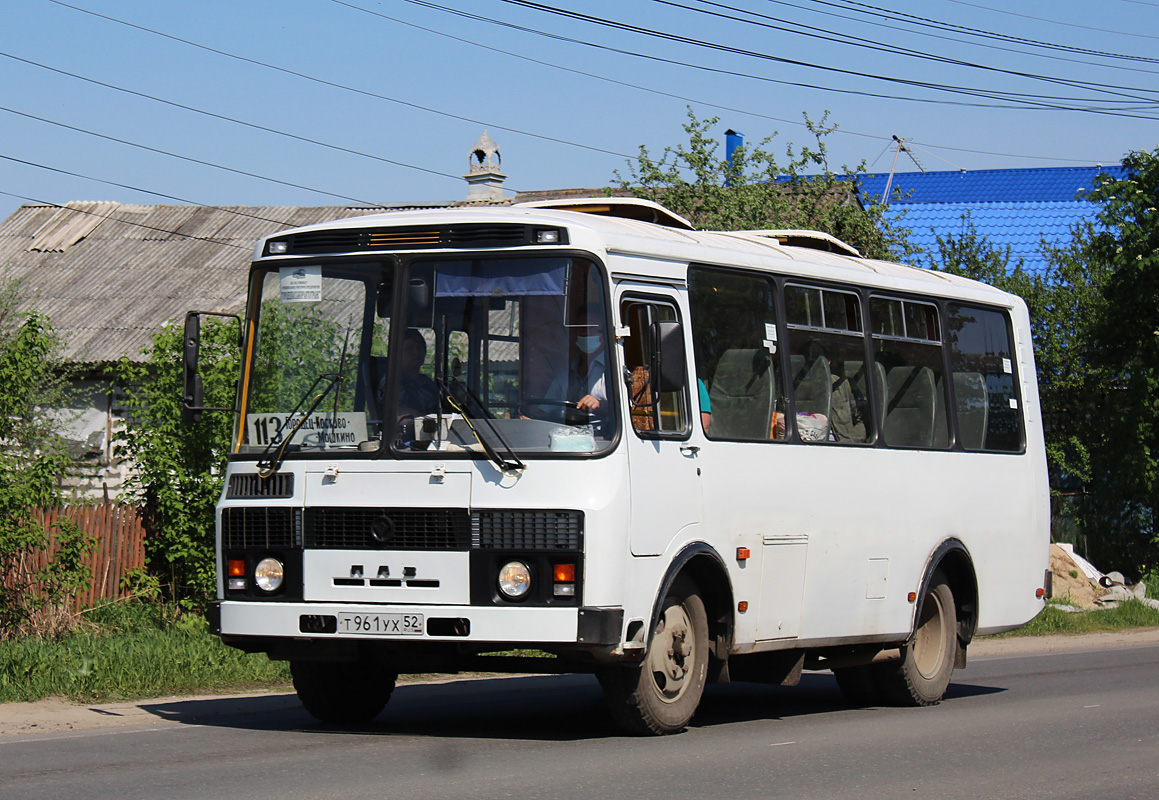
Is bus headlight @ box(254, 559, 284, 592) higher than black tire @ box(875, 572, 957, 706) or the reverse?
higher

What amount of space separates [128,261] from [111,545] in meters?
16.4

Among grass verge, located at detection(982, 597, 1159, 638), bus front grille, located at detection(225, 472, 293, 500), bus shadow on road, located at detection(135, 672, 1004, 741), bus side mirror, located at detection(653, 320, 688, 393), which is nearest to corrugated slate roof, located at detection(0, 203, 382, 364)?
grass verge, located at detection(982, 597, 1159, 638)

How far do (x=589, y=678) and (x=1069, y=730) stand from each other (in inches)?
194

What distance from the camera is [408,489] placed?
8.70m

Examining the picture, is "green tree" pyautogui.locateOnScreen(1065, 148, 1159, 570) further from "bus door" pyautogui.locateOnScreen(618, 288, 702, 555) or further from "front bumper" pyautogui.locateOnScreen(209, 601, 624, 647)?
"front bumper" pyautogui.locateOnScreen(209, 601, 624, 647)

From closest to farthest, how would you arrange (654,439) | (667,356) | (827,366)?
(667,356)
(654,439)
(827,366)

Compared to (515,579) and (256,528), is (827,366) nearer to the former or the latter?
(515,579)

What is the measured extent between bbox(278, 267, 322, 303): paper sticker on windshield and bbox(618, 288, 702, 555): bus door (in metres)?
1.81

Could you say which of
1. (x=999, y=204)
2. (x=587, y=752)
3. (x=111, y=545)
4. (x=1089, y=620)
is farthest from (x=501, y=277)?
(x=999, y=204)

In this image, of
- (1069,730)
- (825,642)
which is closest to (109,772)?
(825,642)

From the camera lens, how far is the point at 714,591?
964 cm

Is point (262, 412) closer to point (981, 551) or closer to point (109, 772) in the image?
point (109, 772)

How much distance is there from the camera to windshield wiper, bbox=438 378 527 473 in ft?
28.0

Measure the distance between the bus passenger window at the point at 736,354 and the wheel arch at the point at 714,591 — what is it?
2.41 feet
